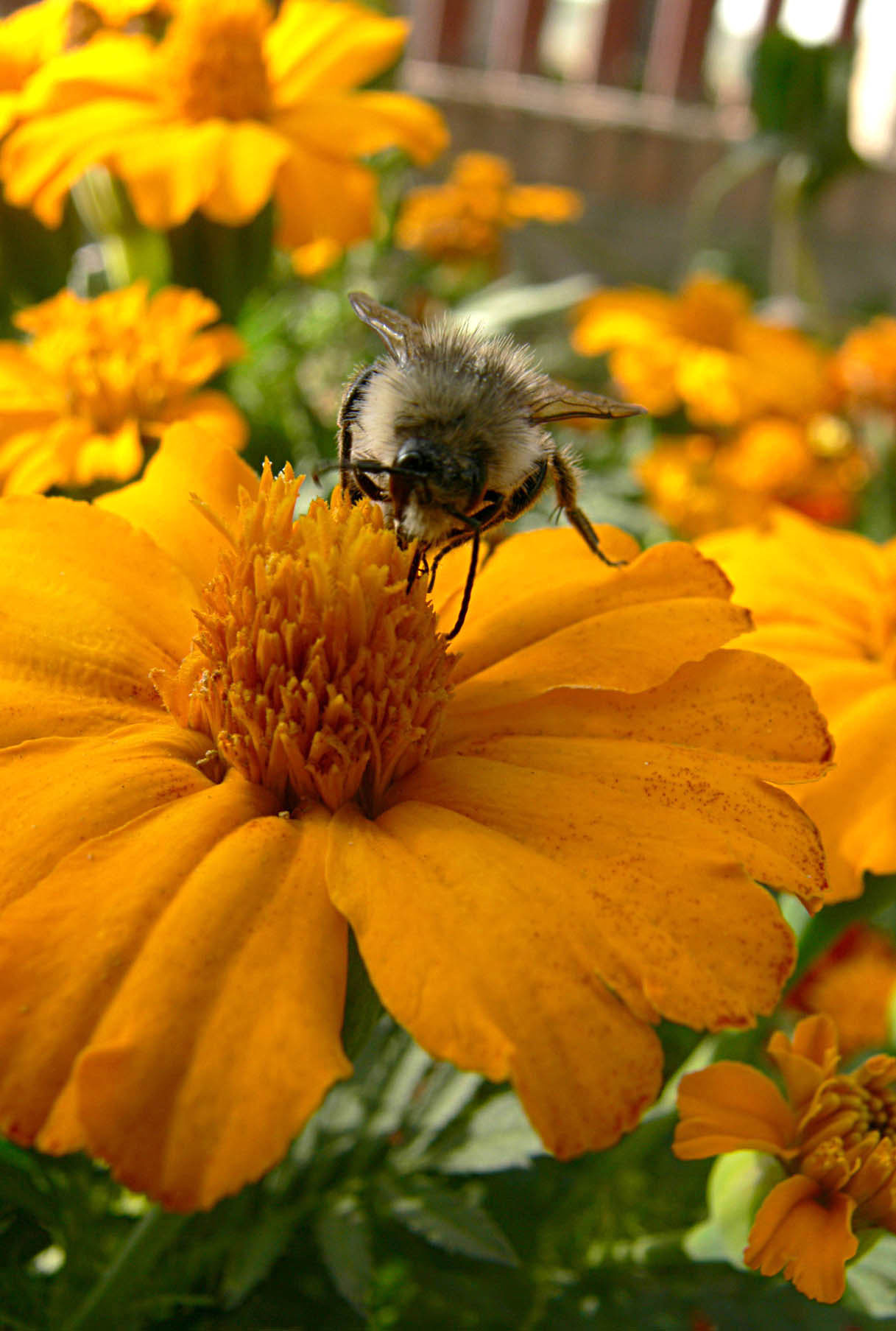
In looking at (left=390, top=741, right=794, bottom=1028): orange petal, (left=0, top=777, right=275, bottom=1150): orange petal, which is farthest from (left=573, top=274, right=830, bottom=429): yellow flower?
(left=0, top=777, right=275, bottom=1150): orange petal

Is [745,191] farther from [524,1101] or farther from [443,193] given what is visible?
[524,1101]

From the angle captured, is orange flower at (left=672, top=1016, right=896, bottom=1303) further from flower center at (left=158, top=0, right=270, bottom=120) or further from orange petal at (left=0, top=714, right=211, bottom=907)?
flower center at (left=158, top=0, right=270, bottom=120)

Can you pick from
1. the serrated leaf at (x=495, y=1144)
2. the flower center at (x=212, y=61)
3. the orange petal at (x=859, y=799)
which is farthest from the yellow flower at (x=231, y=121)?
the serrated leaf at (x=495, y=1144)

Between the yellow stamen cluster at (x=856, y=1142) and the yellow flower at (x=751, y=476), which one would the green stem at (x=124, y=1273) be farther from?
the yellow flower at (x=751, y=476)

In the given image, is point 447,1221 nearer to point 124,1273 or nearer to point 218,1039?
point 124,1273

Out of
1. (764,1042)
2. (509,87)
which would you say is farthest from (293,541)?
(509,87)
